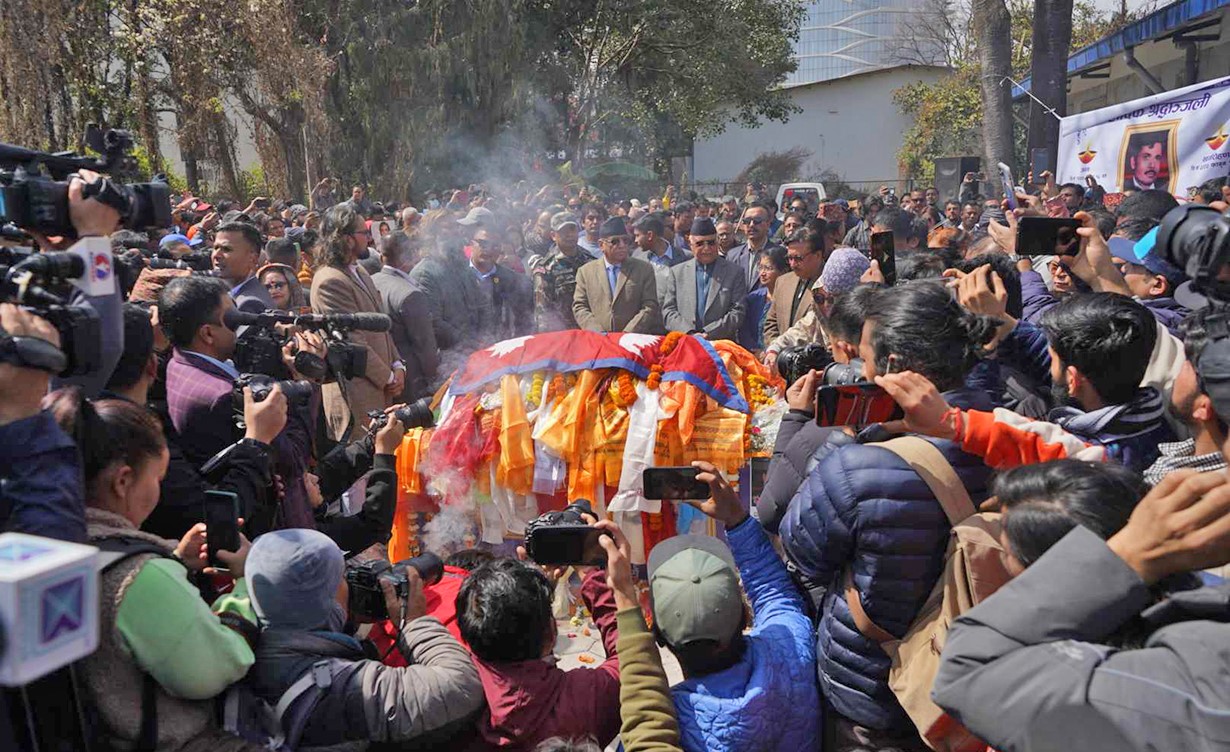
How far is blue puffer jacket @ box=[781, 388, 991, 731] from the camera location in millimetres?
2158

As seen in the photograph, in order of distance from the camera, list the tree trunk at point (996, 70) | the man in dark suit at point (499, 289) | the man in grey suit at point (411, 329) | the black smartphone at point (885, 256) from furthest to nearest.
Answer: the tree trunk at point (996, 70) < the man in dark suit at point (499, 289) < the man in grey suit at point (411, 329) < the black smartphone at point (885, 256)

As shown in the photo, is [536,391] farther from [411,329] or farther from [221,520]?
[221,520]

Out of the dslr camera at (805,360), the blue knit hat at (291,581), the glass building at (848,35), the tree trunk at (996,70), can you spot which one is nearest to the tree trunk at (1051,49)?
the tree trunk at (996,70)

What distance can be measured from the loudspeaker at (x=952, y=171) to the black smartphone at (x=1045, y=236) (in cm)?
1875

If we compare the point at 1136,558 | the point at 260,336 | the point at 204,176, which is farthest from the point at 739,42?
the point at 1136,558

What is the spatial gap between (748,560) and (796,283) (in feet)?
12.5

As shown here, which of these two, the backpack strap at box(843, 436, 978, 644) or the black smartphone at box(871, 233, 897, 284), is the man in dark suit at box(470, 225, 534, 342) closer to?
the black smartphone at box(871, 233, 897, 284)

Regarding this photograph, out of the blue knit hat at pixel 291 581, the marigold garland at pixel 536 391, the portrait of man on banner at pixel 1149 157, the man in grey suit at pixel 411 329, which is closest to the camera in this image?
the blue knit hat at pixel 291 581

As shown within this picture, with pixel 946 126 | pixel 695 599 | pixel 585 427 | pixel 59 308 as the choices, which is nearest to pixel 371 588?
pixel 695 599

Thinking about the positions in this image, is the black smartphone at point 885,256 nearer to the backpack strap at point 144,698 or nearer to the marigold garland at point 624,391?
the marigold garland at point 624,391

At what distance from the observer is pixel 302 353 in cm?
333

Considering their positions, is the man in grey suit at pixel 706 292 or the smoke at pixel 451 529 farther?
the man in grey suit at pixel 706 292

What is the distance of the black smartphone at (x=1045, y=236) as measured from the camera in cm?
308

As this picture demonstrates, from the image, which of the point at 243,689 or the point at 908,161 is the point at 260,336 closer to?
the point at 243,689
